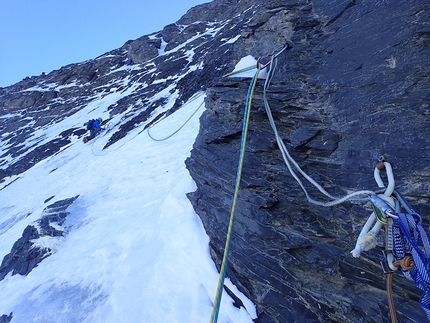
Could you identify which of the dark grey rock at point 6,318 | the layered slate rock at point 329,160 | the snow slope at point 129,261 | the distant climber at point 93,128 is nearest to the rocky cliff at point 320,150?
the layered slate rock at point 329,160

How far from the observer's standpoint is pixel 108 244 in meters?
7.48

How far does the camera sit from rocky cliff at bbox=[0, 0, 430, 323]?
3.46 m

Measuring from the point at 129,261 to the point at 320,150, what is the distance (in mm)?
5132

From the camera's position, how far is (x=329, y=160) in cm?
416

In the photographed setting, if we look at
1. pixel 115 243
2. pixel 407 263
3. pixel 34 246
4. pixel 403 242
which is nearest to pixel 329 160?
pixel 403 242

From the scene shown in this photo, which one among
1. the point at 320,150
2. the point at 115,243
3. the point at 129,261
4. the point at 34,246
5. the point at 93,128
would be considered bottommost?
the point at 129,261

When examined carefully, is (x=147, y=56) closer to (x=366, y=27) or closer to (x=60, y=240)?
(x=60, y=240)

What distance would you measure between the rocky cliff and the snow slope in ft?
2.35

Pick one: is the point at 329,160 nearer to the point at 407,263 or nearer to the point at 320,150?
the point at 320,150

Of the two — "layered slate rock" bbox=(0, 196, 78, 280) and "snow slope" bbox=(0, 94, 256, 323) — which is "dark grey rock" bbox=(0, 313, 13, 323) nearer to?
"snow slope" bbox=(0, 94, 256, 323)

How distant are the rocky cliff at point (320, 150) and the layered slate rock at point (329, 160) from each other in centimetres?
2

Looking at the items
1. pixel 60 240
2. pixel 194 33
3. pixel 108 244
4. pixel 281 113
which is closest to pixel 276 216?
pixel 281 113

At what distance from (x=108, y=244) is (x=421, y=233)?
726cm

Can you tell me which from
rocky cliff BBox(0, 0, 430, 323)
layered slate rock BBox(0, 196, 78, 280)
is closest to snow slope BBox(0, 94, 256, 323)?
layered slate rock BBox(0, 196, 78, 280)
